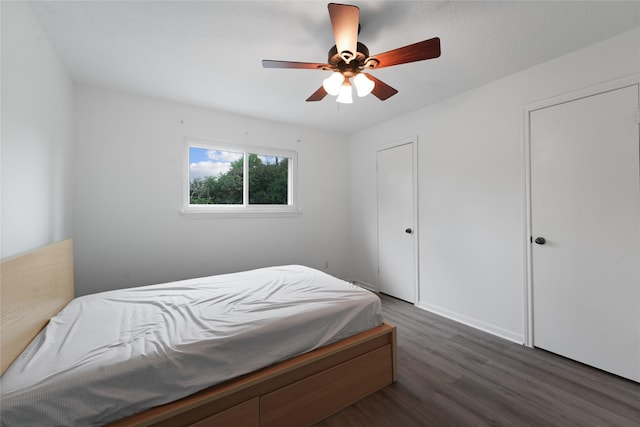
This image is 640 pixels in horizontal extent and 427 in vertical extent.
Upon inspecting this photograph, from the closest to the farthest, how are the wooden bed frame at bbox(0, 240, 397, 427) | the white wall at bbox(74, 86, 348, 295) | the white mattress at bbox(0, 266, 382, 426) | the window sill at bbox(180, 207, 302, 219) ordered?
the white mattress at bbox(0, 266, 382, 426) → the wooden bed frame at bbox(0, 240, 397, 427) → the white wall at bbox(74, 86, 348, 295) → the window sill at bbox(180, 207, 302, 219)

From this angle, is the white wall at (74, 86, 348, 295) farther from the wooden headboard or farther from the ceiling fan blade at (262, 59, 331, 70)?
the ceiling fan blade at (262, 59, 331, 70)

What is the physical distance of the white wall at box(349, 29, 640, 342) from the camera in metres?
2.12

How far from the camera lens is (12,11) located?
1.38 metres

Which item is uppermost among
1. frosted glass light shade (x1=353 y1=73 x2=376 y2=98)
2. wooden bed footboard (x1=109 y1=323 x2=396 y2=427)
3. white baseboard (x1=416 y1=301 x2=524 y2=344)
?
frosted glass light shade (x1=353 y1=73 x2=376 y2=98)

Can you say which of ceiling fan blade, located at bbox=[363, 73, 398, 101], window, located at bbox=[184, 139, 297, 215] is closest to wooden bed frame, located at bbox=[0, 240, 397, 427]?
window, located at bbox=[184, 139, 297, 215]

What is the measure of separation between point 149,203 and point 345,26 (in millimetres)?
2638

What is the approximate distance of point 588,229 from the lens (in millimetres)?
2020

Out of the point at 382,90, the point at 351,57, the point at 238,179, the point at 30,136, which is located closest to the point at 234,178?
the point at 238,179

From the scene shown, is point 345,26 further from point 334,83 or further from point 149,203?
point 149,203

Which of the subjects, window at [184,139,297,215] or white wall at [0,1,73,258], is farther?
window at [184,139,297,215]

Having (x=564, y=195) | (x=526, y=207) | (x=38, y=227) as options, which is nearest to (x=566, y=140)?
(x=564, y=195)

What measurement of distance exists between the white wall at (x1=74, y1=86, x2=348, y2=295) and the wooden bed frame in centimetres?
76

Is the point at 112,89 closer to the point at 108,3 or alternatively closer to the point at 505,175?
the point at 108,3

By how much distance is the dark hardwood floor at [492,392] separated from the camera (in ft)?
5.08
